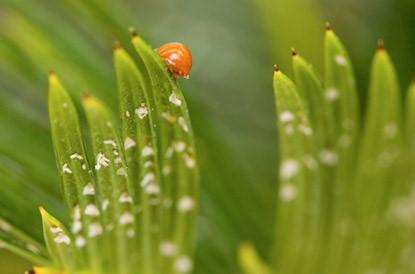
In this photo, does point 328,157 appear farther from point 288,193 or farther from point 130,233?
point 130,233

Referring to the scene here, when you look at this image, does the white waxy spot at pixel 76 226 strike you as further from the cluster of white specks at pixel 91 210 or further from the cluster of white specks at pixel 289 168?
the cluster of white specks at pixel 289 168

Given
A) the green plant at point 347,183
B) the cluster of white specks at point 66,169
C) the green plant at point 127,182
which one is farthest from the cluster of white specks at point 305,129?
the cluster of white specks at point 66,169

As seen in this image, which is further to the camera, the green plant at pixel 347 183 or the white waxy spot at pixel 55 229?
→ the green plant at pixel 347 183

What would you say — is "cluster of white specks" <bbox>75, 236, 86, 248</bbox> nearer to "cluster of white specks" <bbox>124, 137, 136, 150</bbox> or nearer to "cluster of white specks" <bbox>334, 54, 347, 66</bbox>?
"cluster of white specks" <bbox>124, 137, 136, 150</bbox>

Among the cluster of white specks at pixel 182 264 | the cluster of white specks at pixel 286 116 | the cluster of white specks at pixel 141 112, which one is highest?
the cluster of white specks at pixel 286 116

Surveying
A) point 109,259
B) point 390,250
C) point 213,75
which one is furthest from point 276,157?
point 109,259

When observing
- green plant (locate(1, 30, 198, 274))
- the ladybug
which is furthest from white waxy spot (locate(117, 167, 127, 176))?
the ladybug

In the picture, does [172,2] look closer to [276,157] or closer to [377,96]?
[276,157]
